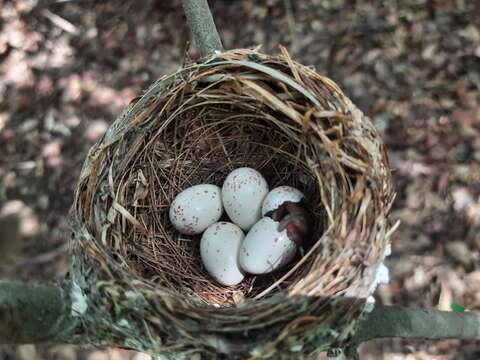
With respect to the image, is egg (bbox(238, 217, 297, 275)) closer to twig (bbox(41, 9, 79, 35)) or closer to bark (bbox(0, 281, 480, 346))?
bark (bbox(0, 281, 480, 346))

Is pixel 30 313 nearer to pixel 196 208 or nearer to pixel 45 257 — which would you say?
pixel 196 208

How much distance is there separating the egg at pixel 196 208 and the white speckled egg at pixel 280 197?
172 mm

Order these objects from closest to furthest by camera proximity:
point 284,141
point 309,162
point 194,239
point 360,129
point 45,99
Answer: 1. point 360,129
2. point 309,162
3. point 284,141
4. point 194,239
5. point 45,99

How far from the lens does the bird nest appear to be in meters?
1.11

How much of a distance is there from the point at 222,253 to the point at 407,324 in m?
0.52

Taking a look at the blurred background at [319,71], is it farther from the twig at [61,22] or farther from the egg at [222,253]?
the egg at [222,253]

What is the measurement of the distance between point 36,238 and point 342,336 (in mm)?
1473

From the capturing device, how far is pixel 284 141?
155 centimetres

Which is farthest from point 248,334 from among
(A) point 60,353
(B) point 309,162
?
(A) point 60,353

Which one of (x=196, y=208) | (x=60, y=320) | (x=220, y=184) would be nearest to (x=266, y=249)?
(x=196, y=208)

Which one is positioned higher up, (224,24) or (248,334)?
(224,24)

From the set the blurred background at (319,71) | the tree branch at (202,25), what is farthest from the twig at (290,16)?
the tree branch at (202,25)

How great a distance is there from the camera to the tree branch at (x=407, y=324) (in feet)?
4.03

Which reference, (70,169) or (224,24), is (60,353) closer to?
(70,169)
